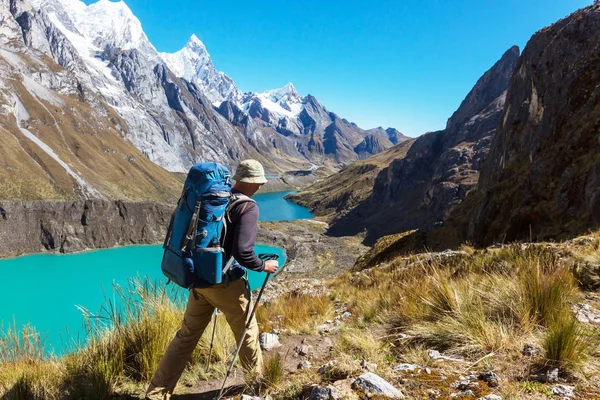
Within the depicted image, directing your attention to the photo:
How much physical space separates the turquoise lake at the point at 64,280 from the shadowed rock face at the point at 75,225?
2765 millimetres

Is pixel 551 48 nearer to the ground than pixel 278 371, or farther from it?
farther from it

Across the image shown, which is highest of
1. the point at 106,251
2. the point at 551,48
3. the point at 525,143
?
the point at 551,48

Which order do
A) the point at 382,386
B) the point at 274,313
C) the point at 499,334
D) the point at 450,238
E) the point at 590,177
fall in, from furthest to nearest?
the point at 450,238, the point at 590,177, the point at 274,313, the point at 499,334, the point at 382,386

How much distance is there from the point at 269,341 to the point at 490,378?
12.6 ft

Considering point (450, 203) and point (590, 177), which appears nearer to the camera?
point (590, 177)

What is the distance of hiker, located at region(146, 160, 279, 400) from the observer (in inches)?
163

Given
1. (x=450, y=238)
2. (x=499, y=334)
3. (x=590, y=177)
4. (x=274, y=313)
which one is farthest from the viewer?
(x=450, y=238)

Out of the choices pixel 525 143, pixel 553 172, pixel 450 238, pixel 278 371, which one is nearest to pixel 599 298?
pixel 278 371

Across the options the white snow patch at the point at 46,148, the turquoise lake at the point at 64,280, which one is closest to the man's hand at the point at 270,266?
the turquoise lake at the point at 64,280

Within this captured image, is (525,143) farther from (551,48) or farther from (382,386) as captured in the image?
(382,386)

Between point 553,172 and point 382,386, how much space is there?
20.7 m

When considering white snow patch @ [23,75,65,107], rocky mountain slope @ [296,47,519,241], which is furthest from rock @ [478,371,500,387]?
white snow patch @ [23,75,65,107]

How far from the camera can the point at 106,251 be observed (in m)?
86.8

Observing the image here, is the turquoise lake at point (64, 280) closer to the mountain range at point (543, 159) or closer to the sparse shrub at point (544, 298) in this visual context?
the mountain range at point (543, 159)
